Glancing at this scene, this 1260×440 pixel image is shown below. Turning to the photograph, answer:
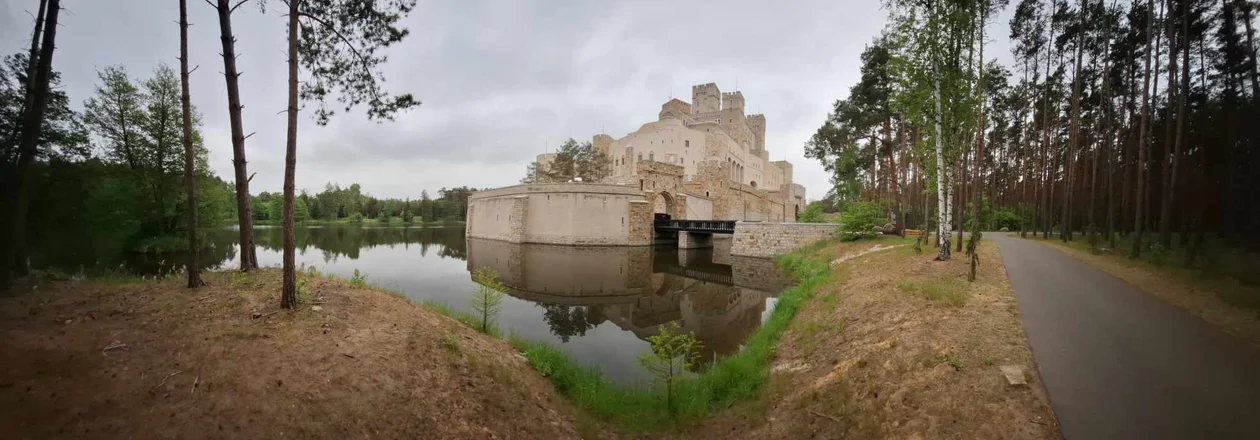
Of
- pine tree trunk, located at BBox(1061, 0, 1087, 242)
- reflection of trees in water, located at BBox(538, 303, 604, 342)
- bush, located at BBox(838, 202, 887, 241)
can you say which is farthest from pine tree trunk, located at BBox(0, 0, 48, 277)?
pine tree trunk, located at BBox(1061, 0, 1087, 242)

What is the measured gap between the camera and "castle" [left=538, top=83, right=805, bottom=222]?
3509 cm

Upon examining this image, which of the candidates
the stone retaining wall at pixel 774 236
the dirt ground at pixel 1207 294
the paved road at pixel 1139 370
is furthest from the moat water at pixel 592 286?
the dirt ground at pixel 1207 294

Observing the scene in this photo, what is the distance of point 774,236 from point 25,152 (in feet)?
72.6

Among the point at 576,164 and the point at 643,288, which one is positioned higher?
the point at 576,164

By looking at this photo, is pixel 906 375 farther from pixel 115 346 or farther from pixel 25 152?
pixel 25 152

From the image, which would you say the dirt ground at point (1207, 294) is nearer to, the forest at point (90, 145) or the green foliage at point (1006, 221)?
the forest at point (90, 145)

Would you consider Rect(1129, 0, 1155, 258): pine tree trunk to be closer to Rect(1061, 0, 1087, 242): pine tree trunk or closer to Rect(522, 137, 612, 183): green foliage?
Rect(1061, 0, 1087, 242): pine tree trunk

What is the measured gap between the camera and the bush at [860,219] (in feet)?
54.4

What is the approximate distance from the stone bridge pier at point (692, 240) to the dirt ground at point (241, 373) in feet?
76.6

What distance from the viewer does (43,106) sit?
15.9ft

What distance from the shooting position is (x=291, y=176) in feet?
17.0

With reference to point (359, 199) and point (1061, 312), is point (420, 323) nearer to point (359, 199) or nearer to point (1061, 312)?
point (1061, 312)

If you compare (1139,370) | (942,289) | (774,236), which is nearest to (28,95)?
(1139,370)

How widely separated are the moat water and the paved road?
4.42 metres
